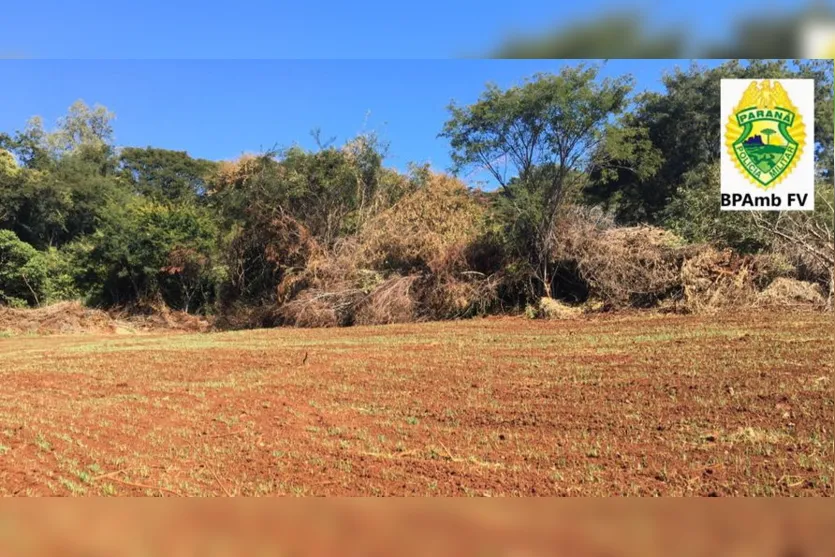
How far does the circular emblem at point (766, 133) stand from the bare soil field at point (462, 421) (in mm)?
1444

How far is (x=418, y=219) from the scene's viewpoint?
37.5 feet

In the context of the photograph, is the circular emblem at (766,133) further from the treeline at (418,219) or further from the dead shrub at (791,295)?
the dead shrub at (791,295)

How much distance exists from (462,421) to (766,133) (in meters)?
2.84

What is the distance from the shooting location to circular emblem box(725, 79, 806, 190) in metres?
3.74

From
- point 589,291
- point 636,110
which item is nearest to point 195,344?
point 589,291

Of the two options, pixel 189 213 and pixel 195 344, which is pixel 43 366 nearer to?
pixel 195 344

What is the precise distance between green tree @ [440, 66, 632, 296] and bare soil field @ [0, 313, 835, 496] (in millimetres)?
1935

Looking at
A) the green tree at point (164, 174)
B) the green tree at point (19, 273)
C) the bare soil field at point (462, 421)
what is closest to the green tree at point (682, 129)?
the bare soil field at point (462, 421)

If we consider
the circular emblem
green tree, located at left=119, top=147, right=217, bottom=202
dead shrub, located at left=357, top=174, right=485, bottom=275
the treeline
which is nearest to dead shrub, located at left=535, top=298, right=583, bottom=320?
the treeline

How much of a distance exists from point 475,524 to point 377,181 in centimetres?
847

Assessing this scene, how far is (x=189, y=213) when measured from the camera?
12445 millimetres

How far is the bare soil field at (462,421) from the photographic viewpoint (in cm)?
353

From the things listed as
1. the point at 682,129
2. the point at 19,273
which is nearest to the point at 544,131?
the point at 682,129

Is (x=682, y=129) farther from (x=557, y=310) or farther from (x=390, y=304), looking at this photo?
(x=390, y=304)
